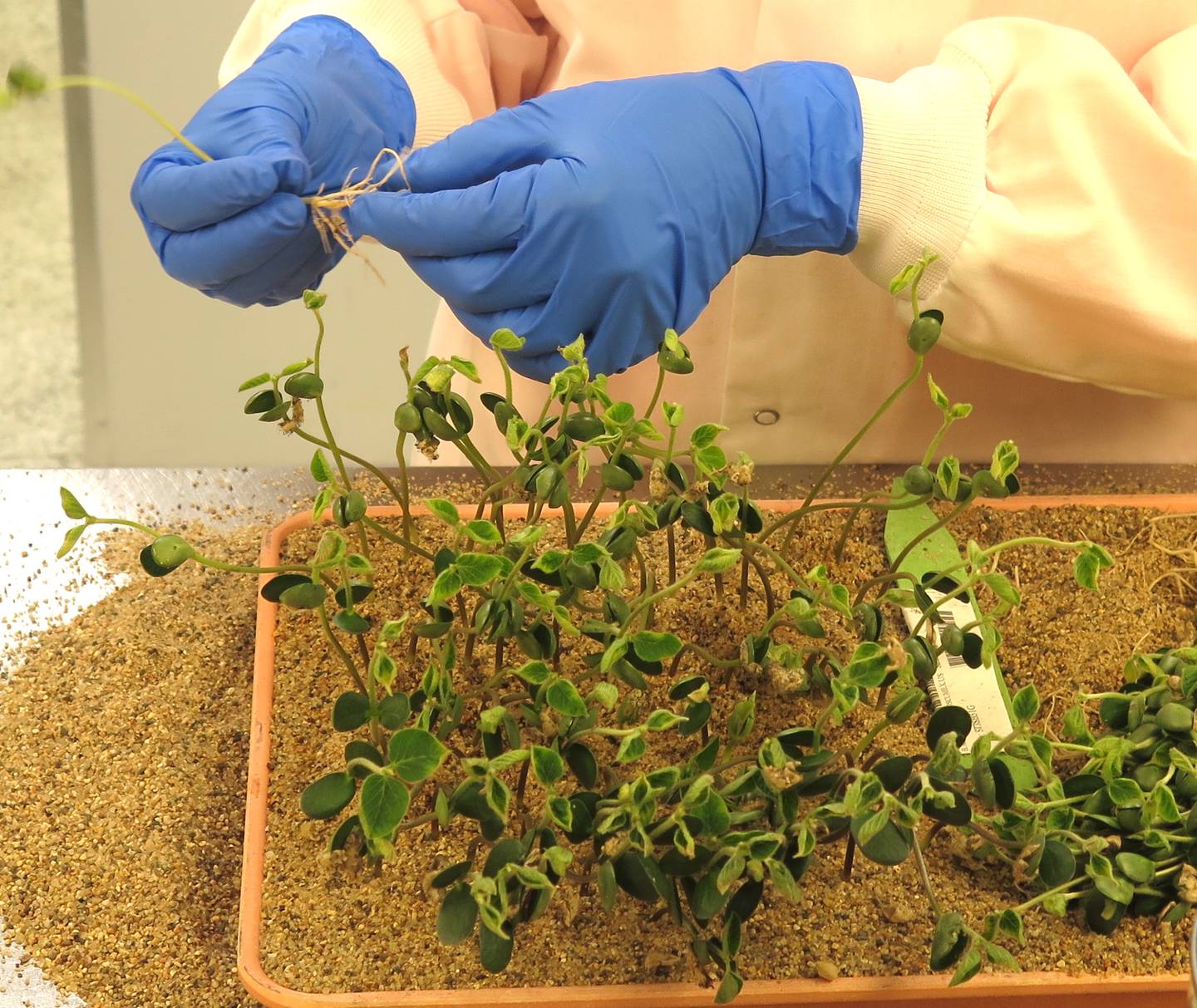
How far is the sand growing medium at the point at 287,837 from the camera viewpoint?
1.98 ft

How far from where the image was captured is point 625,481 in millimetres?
585

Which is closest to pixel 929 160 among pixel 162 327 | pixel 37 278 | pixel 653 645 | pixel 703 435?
pixel 703 435

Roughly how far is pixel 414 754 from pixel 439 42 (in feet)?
2.37

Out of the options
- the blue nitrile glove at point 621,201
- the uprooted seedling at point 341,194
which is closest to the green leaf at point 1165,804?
the blue nitrile glove at point 621,201

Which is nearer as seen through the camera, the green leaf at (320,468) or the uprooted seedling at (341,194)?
the green leaf at (320,468)

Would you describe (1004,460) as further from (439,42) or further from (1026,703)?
(439,42)

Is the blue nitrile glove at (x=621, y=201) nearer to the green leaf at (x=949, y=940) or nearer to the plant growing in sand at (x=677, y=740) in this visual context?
the plant growing in sand at (x=677, y=740)

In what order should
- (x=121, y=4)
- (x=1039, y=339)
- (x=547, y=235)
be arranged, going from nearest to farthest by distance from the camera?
(x=547, y=235) → (x=1039, y=339) → (x=121, y=4)

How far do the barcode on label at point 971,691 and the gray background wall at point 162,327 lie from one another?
4.56ft

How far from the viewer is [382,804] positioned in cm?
49

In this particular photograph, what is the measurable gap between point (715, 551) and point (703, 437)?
7 centimetres

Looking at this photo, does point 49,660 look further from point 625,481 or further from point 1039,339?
point 1039,339

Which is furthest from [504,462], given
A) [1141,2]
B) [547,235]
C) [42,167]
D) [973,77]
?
[42,167]

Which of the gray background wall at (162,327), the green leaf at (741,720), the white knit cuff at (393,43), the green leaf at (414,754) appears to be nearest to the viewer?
the green leaf at (414,754)
